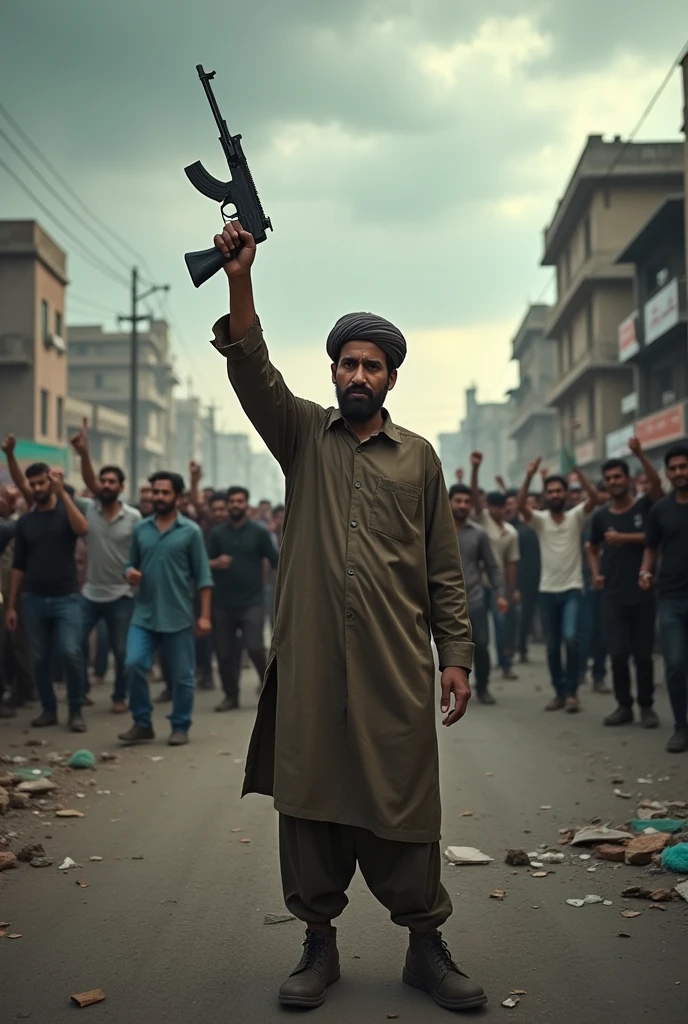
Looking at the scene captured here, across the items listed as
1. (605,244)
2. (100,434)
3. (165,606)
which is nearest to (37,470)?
(165,606)

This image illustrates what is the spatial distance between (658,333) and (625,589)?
82.9ft

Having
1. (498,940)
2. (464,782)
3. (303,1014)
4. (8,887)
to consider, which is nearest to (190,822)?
(8,887)

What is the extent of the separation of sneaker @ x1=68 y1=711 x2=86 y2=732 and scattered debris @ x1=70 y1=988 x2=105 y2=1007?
6025 mm

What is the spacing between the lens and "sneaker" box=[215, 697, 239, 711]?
444 inches

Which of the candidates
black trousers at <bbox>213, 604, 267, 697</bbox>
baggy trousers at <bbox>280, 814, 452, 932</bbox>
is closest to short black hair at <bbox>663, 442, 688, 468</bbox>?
black trousers at <bbox>213, 604, 267, 697</bbox>

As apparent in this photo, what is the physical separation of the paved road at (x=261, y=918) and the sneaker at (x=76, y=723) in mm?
1691

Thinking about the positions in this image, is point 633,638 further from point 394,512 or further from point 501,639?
point 394,512

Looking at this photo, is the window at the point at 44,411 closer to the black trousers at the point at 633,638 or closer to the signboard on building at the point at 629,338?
the signboard on building at the point at 629,338

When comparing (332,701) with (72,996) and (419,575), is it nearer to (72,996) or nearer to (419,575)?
(419,575)

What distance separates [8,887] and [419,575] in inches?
99.6

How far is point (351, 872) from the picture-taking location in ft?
12.8

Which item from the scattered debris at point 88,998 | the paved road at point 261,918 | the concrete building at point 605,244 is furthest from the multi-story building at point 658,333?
the scattered debris at point 88,998

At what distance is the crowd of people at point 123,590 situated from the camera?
30.8 ft

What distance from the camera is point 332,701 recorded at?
3.81 metres
